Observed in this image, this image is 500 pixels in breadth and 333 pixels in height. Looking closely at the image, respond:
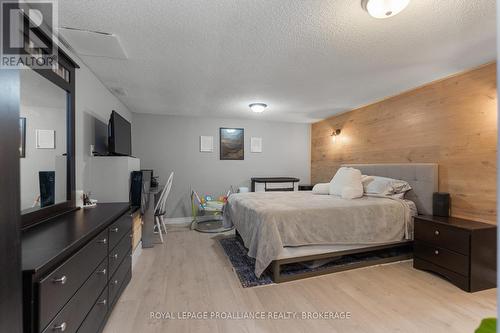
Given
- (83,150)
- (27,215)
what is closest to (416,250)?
(27,215)

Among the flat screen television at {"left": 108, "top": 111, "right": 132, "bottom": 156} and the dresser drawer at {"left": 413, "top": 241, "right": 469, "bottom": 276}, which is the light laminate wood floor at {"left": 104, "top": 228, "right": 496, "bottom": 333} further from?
the flat screen television at {"left": 108, "top": 111, "right": 132, "bottom": 156}

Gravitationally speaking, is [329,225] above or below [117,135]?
below

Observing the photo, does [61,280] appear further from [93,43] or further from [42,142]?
[93,43]

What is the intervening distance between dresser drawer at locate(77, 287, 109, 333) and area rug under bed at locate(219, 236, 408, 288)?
3.84 ft

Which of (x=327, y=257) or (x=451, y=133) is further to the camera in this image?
(x=451, y=133)

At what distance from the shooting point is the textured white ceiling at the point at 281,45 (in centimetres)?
156

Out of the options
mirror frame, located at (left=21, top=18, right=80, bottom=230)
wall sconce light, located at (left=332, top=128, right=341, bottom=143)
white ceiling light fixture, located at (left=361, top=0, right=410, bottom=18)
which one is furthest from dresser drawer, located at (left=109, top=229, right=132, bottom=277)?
wall sconce light, located at (left=332, top=128, right=341, bottom=143)

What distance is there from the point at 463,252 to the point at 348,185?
4.38 feet

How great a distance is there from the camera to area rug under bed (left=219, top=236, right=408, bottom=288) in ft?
7.77

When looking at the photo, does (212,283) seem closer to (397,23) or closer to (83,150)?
(83,150)

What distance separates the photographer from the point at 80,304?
1230 millimetres

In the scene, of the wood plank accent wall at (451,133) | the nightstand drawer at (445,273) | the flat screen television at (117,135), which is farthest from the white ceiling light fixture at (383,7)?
the flat screen television at (117,135)

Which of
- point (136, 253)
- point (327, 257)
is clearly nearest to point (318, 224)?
point (327, 257)

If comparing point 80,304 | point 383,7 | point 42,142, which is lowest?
point 80,304
